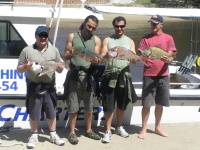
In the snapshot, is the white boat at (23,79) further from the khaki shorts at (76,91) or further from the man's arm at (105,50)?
the man's arm at (105,50)

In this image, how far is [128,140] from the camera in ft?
20.5

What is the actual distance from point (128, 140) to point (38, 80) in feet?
5.76

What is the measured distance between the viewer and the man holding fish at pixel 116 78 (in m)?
5.77

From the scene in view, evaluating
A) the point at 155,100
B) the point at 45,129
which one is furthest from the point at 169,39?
the point at 45,129

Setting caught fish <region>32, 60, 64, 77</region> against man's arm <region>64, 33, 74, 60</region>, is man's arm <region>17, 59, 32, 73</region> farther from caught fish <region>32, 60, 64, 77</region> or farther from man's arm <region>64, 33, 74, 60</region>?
man's arm <region>64, 33, 74, 60</region>

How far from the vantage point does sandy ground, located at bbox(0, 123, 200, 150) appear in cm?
596

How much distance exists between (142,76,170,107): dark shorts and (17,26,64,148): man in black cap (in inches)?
55.2

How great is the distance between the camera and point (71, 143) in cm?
602

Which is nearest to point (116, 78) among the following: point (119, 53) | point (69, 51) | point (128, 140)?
point (119, 53)

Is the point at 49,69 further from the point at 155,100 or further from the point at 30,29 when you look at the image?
the point at 155,100

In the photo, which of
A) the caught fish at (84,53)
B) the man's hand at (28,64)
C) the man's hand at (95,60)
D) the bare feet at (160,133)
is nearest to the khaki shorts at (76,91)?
the man's hand at (95,60)

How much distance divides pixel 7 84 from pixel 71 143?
1.42m

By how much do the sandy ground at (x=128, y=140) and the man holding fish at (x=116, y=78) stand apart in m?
0.22

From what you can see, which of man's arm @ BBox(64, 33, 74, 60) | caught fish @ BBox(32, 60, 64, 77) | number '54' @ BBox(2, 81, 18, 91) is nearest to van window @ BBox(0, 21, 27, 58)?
number '54' @ BBox(2, 81, 18, 91)
